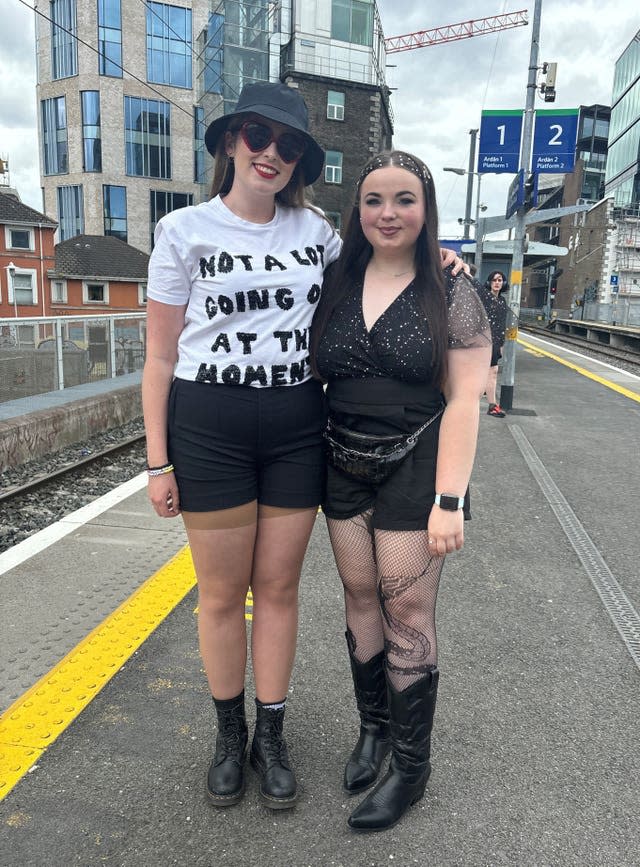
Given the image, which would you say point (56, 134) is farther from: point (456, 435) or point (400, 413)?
point (456, 435)

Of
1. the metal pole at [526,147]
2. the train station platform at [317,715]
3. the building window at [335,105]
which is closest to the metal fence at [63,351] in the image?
the train station platform at [317,715]

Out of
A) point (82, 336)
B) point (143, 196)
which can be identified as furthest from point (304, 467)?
point (143, 196)

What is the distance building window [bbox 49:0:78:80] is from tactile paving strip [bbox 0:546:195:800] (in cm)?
5287

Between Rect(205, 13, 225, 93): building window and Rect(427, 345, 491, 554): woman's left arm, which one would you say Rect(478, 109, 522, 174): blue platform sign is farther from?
Rect(205, 13, 225, 93): building window

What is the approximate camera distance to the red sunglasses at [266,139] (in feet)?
6.47

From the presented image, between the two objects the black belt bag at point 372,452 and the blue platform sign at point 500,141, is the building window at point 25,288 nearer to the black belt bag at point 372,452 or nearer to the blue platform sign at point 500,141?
the blue platform sign at point 500,141

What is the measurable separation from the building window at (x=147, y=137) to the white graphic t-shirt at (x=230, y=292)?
50647 mm

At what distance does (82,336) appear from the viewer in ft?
32.9

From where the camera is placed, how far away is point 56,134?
48281 mm

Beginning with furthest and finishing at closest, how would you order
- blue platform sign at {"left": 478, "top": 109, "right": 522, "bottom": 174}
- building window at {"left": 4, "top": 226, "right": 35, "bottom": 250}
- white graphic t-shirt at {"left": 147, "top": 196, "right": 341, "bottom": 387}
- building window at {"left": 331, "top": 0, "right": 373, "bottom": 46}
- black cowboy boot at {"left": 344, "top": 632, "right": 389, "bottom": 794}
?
building window at {"left": 4, "top": 226, "right": 35, "bottom": 250} < building window at {"left": 331, "top": 0, "right": 373, "bottom": 46} < blue platform sign at {"left": 478, "top": 109, "right": 522, "bottom": 174} < black cowboy boot at {"left": 344, "top": 632, "right": 389, "bottom": 794} < white graphic t-shirt at {"left": 147, "top": 196, "right": 341, "bottom": 387}

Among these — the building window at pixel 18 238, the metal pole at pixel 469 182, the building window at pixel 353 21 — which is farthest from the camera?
the building window at pixel 18 238

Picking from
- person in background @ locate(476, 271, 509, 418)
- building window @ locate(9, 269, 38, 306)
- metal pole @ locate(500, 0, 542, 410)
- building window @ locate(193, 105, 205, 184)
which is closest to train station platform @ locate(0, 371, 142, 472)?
person in background @ locate(476, 271, 509, 418)

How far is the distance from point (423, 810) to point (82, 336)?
928 centimetres

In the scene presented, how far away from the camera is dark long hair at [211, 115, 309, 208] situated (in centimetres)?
209
